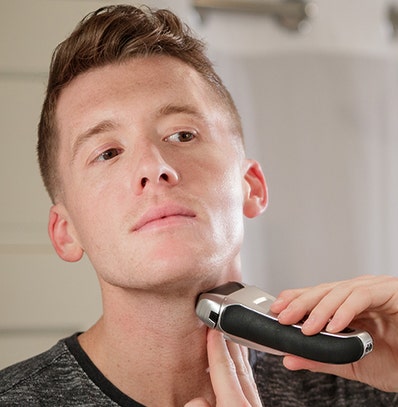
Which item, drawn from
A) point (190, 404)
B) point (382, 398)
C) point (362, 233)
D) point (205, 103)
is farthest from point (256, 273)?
point (190, 404)

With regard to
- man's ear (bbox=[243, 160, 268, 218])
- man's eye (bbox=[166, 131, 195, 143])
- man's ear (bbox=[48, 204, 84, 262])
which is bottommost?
man's ear (bbox=[48, 204, 84, 262])

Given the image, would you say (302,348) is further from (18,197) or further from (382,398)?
(18,197)

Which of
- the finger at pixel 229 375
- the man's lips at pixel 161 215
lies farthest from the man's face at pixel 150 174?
the finger at pixel 229 375

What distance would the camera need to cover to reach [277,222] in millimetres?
1756

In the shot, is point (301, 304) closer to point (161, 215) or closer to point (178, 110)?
point (161, 215)

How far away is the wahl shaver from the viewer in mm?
912

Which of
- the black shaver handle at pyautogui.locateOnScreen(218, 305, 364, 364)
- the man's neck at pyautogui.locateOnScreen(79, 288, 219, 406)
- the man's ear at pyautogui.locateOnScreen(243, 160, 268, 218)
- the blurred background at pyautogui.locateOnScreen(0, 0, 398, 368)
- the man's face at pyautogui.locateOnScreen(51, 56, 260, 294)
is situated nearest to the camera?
the black shaver handle at pyautogui.locateOnScreen(218, 305, 364, 364)

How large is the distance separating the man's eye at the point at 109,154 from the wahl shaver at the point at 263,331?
Answer: 0.23 metres

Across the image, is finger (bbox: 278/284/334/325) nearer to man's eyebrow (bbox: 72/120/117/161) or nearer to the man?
the man

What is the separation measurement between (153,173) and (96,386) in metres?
0.33

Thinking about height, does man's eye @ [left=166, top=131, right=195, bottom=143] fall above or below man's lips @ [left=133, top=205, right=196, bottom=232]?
above

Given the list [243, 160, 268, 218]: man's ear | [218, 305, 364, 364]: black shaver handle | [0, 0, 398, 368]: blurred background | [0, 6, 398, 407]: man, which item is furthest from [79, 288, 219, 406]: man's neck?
[0, 0, 398, 368]: blurred background

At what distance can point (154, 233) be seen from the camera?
100 cm

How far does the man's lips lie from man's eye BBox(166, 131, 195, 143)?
130mm
